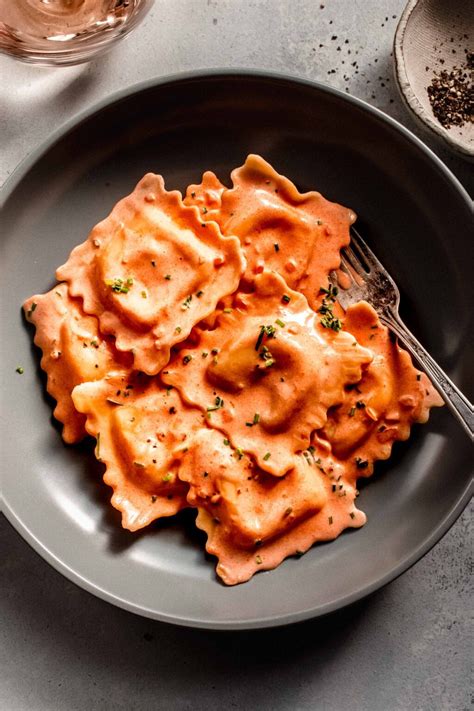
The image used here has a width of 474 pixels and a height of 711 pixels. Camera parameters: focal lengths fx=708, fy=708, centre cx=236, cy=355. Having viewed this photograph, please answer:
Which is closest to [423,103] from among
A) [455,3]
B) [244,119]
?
[455,3]

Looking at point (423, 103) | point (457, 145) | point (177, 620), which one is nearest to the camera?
point (177, 620)

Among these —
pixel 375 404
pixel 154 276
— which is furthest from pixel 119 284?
pixel 375 404

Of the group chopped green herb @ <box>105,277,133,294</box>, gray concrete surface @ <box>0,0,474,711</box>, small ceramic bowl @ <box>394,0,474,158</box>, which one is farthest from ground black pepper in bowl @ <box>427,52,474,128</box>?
chopped green herb @ <box>105,277,133,294</box>

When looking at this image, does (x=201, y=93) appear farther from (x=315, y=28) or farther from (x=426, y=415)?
(x=426, y=415)

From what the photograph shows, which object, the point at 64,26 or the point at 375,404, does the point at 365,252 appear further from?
the point at 64,26

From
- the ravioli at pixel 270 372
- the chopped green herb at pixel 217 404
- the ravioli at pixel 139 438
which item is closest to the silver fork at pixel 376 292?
the ravioli at pixel 270 372

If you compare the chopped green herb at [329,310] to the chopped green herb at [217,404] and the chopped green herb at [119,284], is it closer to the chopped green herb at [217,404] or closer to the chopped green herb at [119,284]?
the chopped green herb at [217,404]
